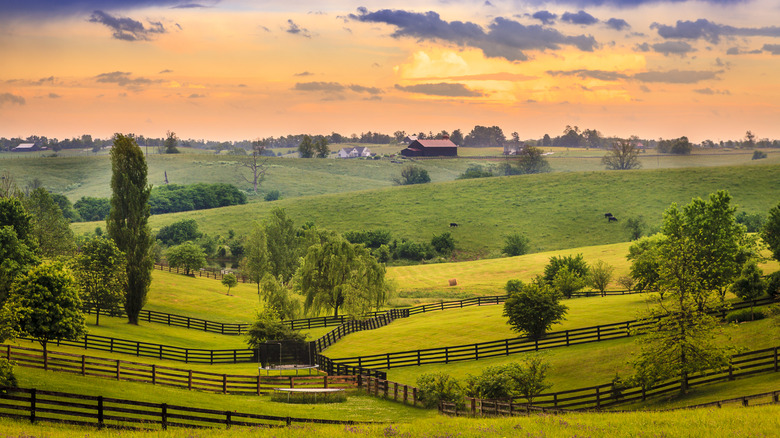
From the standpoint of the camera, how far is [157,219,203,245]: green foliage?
12488 cm

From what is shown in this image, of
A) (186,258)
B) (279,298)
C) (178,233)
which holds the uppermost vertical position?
(279,298)

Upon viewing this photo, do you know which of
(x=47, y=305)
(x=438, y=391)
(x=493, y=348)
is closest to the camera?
(x=438, y=391)

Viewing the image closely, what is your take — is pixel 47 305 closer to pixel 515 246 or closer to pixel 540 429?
pixel 540 429

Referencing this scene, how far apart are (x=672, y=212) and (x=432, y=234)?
69.7 metres

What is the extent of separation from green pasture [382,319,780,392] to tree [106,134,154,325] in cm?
2618

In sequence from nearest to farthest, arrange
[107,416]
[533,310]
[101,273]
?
[107,416] → [533,310] → [101,273]

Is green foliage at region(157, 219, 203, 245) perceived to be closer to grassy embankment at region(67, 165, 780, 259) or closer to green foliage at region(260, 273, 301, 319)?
grassy embankment at region(67, 165, 780, 259)

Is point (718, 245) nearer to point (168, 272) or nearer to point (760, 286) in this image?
point (760, 286)

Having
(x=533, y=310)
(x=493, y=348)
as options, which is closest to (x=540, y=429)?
(x=493, y=348)

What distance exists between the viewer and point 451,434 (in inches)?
737

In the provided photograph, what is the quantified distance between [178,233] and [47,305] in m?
94.3

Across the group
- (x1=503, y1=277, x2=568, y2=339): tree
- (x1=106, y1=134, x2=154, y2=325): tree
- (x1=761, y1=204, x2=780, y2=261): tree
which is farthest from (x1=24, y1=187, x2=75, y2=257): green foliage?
(x1=761, y1=204, x2=780, y2=261): tree

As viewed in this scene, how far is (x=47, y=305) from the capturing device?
111ft

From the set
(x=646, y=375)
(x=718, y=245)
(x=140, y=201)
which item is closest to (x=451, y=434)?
(x=646, y=375)
